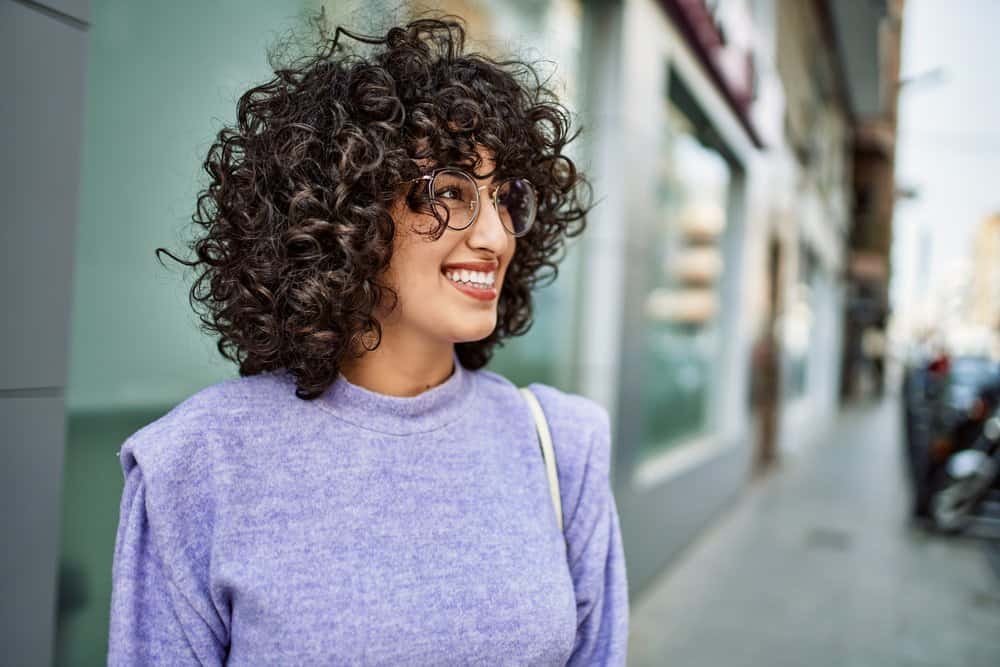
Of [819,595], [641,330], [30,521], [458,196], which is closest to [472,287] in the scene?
[458,196]

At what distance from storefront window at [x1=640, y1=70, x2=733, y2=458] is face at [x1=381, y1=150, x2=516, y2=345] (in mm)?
Answer: 3760

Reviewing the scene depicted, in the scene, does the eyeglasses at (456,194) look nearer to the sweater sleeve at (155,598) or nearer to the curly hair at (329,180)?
the curly hair at (329,180)

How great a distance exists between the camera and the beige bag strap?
1.57 metres

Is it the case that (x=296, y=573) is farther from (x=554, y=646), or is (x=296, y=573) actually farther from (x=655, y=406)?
(x=655, y=406)

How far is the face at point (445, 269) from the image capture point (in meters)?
1.44

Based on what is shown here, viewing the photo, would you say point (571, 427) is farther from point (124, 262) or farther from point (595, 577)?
point (124, 262)

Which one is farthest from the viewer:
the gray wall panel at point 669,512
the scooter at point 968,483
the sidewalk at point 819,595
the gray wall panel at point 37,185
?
the scooter at point 968,483

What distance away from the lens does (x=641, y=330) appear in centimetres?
507

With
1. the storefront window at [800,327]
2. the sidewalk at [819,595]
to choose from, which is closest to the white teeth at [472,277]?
the sidewalk at [819,595]

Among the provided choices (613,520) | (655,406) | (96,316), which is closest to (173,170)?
(96,316)

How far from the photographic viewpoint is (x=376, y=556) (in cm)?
130

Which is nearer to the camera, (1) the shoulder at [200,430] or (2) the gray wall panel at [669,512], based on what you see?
(1) the shoulder at [200,430]

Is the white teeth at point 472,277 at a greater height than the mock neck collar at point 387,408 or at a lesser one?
greater

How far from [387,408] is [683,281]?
548cm
